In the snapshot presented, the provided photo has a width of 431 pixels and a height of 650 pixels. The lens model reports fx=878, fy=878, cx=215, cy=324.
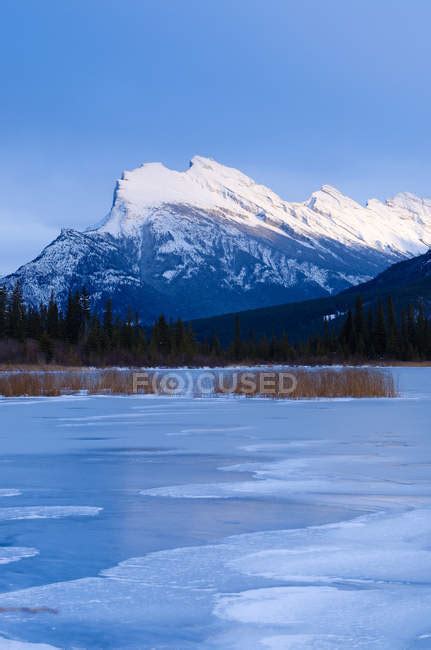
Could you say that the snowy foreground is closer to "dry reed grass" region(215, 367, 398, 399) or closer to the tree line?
"dry reed grass" region(215, 367, 398, 399)

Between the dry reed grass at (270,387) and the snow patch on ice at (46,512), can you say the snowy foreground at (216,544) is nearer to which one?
the snow patch on ice at (46,512)

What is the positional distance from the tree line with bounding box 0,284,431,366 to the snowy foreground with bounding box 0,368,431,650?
3445 inches

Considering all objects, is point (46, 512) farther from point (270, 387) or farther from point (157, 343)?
point (157, 343)

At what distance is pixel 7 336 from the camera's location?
12950cm

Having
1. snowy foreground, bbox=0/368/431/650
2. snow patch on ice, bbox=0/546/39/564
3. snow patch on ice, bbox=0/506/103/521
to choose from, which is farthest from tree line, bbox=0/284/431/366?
snow patch on ice, bbox=0/546/39/564

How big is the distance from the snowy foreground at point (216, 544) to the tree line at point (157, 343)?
87.5 metres

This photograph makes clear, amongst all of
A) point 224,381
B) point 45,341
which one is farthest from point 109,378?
point 45,341

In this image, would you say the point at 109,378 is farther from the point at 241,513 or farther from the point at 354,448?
the point at 241,513

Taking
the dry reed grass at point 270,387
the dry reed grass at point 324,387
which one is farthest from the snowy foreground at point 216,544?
the dry reed grass at point 270,387

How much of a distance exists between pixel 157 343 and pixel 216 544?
386 ft

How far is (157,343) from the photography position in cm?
12738

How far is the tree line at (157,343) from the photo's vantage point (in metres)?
113

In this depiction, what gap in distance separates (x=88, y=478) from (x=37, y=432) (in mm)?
9530

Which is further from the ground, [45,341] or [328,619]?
[45,341]
